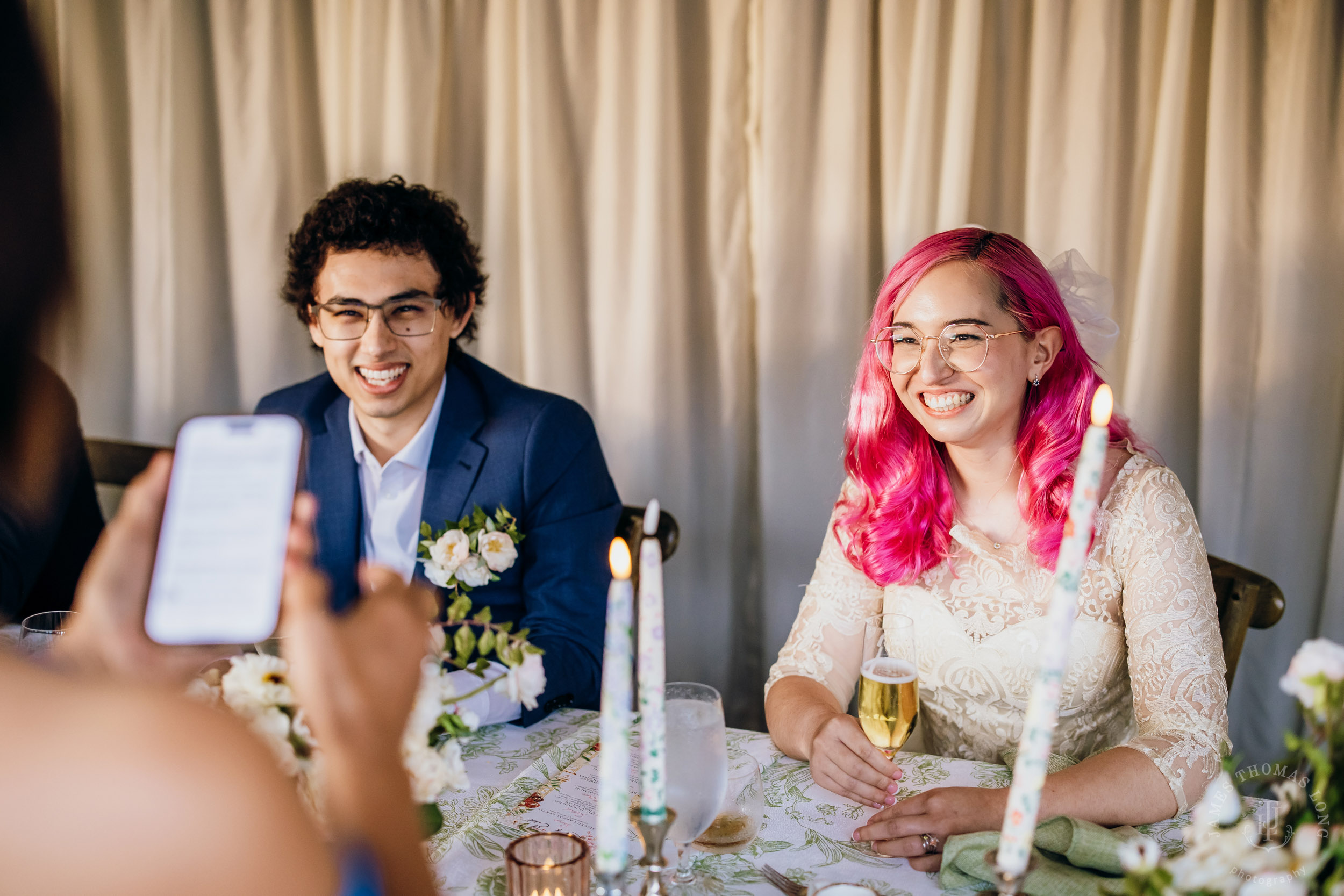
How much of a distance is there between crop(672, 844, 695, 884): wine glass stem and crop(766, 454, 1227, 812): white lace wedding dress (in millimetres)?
675

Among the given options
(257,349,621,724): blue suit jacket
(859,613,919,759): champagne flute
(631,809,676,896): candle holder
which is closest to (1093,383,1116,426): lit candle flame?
(631,809,676,896): candle holder

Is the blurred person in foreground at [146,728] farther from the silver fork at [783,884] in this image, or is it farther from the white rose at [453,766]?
the silver fork at [783,884]

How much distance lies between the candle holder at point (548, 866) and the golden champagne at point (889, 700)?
59 centimetres

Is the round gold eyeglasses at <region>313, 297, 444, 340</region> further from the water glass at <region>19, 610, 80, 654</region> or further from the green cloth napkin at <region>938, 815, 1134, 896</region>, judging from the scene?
the green cloth napkin at <region>938, 815, 1134, 896</region>

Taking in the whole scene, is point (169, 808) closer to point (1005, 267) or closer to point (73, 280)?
point (73, 280)

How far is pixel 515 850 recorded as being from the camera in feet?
3.16

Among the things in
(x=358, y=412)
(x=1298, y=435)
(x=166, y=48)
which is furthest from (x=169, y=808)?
(x=166, y=48)

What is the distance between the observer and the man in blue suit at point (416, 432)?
212cm

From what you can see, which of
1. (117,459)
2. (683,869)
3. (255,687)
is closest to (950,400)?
(683,869)

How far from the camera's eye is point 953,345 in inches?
71.1

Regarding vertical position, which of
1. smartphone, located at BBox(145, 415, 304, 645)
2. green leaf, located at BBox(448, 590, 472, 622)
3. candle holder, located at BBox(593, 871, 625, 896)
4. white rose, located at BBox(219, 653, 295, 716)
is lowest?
smartphone, located at BBox(145, 415, 304, 645)

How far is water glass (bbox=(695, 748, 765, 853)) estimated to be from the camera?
1172mm

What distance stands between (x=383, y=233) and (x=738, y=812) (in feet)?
5.21

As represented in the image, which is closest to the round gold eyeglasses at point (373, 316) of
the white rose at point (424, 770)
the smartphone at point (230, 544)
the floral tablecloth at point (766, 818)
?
the smartphone at point (230, 544)
